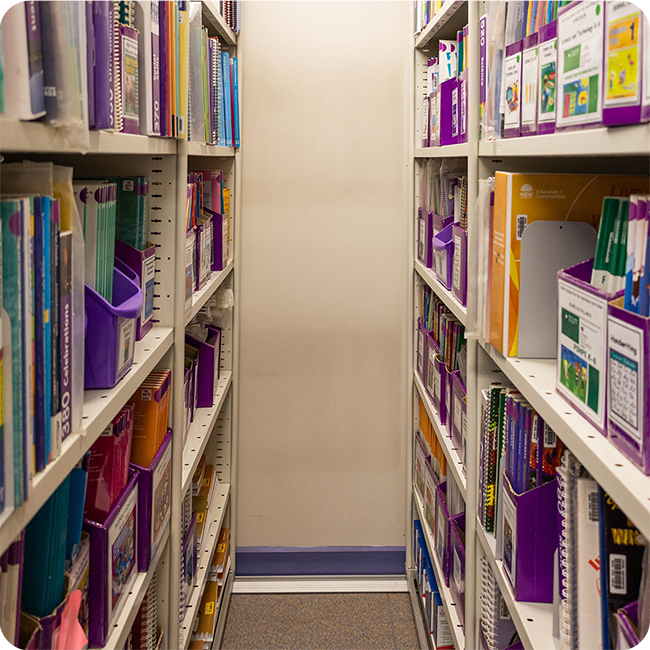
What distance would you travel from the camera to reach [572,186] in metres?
1.17

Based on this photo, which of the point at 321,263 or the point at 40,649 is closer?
the point at 40,649

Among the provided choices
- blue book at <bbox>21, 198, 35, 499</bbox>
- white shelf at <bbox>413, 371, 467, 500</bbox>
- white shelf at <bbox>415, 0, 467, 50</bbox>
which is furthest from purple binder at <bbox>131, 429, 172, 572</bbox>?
white shelf at <bbox>415, 0, 467, 50</bbox>

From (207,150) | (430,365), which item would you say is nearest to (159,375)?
(207,150)

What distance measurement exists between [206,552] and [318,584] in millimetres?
737

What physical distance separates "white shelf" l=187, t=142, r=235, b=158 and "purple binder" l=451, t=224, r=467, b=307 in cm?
67

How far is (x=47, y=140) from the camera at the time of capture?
0.74m

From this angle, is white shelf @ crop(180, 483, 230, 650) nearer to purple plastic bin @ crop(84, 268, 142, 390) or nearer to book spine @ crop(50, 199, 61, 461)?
purple plastic bin @ crop(84, 268, 142, 390)

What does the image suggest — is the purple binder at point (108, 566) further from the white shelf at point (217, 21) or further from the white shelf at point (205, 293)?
the white shelf at point (217, 21)

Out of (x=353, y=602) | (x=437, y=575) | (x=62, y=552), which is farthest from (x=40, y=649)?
(x=353, y=602)

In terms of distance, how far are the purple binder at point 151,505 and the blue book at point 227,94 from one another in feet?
3.98

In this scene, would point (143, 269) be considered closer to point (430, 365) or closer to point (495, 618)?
point (495, 618)

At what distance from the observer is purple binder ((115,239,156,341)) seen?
1314 millimetres

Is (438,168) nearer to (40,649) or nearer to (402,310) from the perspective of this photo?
(402,310)

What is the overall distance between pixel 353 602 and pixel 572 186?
1992mm
